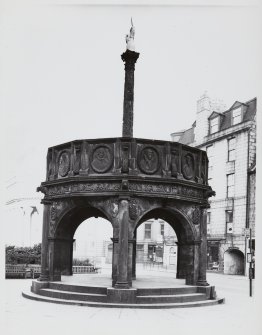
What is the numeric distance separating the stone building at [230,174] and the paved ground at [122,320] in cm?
2422

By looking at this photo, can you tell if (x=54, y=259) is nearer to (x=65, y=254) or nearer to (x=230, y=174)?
(x=65, y=254)

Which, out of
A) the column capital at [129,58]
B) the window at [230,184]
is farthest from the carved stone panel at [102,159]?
the window at [230,184]

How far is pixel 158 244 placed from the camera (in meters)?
60.7

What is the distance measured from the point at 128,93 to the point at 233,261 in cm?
2583

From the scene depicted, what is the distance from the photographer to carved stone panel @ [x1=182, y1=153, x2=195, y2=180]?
16.7 m

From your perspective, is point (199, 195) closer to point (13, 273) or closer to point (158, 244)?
point (13, 273)

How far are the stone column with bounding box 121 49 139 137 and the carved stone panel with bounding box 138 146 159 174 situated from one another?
286 centimetres

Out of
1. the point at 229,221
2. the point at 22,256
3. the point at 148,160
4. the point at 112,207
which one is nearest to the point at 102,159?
the point at 148,160

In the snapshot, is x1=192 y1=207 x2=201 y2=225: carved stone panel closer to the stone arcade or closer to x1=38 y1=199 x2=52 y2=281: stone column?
the stone arcade

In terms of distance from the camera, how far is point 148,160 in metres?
16.0

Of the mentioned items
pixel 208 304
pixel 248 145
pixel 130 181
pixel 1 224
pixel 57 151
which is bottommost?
pixel 208 304

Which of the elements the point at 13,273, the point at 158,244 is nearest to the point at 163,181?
the point at 13,273

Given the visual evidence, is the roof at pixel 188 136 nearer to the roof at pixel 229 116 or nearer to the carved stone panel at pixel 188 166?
the roof at pixel 229 116

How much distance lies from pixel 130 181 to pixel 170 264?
36077mm
